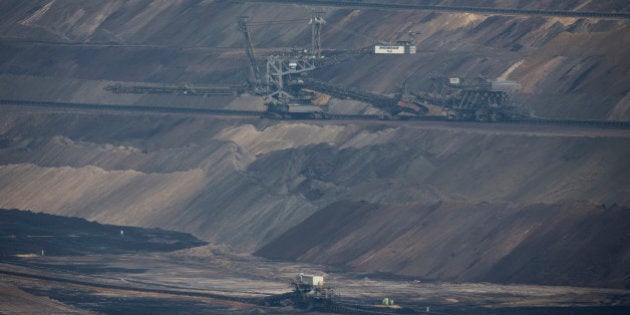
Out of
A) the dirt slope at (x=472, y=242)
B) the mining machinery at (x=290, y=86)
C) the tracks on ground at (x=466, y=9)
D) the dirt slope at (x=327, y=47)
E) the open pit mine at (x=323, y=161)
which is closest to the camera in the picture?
the dirt slope at (x=472, y=242)

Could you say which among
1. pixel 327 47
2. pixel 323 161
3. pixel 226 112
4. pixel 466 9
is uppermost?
pixel 466 9

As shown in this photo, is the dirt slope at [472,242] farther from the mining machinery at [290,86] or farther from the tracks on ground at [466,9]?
the tracks on ground at [466,9]

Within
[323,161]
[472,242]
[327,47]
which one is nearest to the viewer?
[472,242]

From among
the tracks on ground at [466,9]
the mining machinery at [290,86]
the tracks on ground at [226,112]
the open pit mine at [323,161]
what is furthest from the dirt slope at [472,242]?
the tracks on ground at [466,9]

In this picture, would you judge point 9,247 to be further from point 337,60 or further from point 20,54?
point 20,54

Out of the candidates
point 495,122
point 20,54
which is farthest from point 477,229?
point 20,54

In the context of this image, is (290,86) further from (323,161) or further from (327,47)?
(323,161)

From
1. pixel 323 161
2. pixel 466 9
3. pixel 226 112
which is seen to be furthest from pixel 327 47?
pixel 323 161

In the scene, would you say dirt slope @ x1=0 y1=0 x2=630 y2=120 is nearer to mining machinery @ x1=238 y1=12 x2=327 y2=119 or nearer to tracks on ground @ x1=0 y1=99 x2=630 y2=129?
tracks on ground @ x1=0 y1=99 x2=630 y2=129
